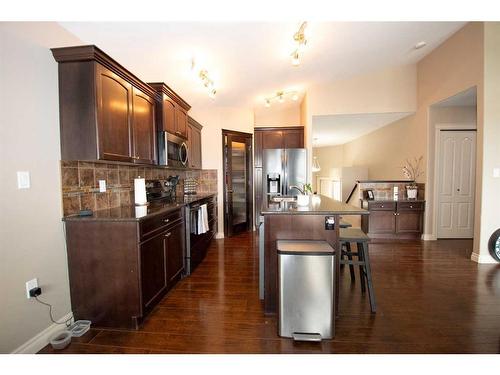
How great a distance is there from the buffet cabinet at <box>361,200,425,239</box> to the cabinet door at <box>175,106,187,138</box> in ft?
11.8

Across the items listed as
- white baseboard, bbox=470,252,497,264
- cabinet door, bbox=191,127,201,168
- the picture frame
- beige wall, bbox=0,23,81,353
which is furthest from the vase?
beige wall, bbox=0,23,81,353

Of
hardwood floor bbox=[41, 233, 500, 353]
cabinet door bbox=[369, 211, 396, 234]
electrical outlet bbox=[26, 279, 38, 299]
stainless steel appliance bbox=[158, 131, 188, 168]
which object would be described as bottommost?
hardwood floor bbox=[41, 233, 500, 353]

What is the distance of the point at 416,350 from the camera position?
1.52 meters

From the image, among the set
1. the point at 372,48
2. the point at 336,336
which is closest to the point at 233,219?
the point at 336,336

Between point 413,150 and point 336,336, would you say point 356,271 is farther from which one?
point 413,150

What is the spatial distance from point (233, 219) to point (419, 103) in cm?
433

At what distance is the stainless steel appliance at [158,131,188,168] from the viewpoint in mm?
2693

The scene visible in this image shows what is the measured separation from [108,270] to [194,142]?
8.75ft

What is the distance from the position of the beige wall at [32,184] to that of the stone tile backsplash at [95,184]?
89 millimetres

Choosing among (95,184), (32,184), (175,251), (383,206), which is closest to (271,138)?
(383,206)

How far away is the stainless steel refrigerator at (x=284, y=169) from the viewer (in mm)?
4707

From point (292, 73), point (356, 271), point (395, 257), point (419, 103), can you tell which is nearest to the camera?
point (356, 271)

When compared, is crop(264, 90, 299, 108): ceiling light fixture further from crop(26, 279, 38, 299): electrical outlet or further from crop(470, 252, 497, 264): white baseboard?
crop(26, 279, 38, 299): electrical outlet

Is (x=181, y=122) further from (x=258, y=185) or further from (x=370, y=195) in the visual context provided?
(x=370, y=195)
